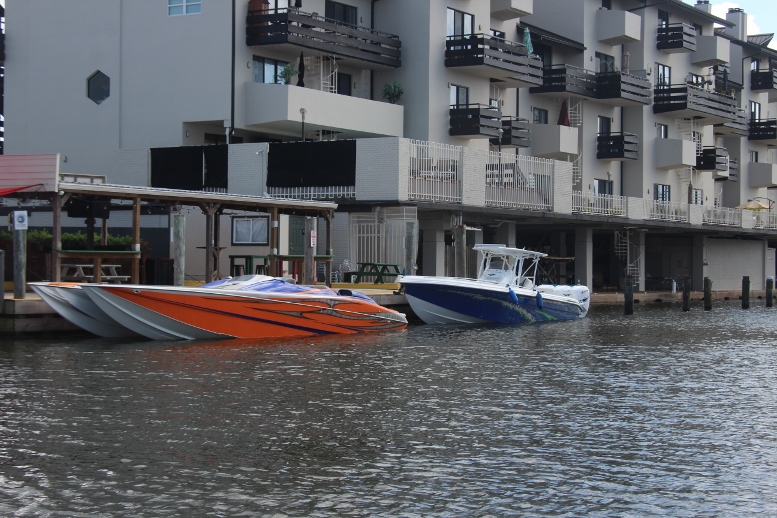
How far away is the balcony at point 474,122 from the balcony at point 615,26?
1386 cm

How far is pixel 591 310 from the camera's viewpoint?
4800 centimetres

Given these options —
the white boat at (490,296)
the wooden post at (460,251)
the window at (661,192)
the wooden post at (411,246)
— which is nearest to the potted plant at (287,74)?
the wooden post at (411,246)

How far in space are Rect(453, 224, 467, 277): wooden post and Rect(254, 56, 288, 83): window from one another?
964 centimetres

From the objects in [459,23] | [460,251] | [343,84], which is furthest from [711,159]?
[460,251]

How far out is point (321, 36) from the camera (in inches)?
1697

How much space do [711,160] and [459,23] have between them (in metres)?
24.5

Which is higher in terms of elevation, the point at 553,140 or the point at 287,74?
the point at 287,74

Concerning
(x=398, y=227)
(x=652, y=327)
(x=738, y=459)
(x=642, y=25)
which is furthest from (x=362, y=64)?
(x=738, y=459)

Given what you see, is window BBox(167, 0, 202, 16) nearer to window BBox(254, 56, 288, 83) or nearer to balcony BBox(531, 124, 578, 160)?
window BBox(254, 56, 288, 83)

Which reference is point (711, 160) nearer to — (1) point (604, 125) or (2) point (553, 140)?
(1) point (604, 125)

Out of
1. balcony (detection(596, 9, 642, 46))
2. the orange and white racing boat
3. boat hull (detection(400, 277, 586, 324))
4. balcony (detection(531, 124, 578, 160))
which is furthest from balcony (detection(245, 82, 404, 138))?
balcony (detection(596, 9, 642, 46))

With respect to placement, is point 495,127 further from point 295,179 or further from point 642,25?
point 642,25

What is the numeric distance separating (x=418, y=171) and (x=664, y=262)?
3188cm

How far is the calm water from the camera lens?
40.8 feet
